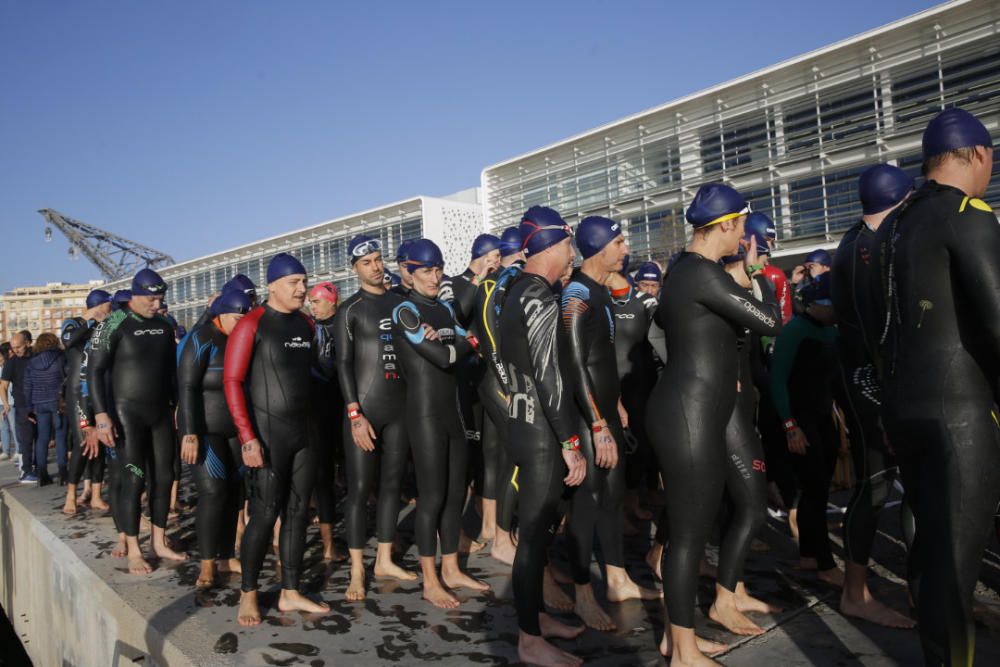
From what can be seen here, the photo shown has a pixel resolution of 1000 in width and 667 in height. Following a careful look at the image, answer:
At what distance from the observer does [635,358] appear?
5.44 metres

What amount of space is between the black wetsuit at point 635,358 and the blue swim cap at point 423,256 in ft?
4.66

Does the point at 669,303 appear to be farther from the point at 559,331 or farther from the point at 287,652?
the point at 287,652

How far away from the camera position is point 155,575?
538 cm

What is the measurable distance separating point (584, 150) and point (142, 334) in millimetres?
25649

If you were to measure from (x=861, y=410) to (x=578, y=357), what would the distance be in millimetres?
1643

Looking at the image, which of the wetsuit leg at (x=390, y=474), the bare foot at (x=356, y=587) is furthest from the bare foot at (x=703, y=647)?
the wetsuit leg at (x=390, y=474)

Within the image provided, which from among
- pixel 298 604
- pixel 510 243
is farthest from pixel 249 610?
pixel 510 243

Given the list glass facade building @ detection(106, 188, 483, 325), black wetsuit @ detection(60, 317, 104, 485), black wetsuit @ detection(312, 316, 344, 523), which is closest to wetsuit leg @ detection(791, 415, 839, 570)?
black wetsuit @ detection(312, 316, 344, 523)

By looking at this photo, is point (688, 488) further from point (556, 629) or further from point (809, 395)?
point (809, 395)

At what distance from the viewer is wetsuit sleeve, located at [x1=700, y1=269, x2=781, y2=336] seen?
308 cm

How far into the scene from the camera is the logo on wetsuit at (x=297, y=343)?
4551mm

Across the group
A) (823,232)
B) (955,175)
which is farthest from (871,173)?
(823,232)

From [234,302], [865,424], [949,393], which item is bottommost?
[865,424]

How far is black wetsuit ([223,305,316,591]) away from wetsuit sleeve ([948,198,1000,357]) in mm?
3657
